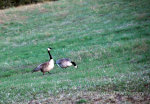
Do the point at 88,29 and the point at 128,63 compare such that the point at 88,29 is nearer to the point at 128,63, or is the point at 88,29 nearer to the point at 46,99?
the point at 128,63

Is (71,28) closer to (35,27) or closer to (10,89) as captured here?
(35,27)

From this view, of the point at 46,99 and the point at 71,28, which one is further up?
the point at 46,99

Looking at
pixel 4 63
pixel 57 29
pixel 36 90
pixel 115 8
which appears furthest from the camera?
pixel 115 8

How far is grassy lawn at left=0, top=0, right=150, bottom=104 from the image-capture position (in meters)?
11.3

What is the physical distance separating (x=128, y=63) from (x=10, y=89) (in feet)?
28.3

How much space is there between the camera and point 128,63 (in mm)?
19391

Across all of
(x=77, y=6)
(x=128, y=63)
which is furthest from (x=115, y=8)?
(x=128, y=63)

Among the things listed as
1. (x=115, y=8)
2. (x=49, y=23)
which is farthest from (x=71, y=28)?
(x=115, y=8)

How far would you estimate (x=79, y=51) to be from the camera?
958 inches

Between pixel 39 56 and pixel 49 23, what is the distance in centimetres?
1712

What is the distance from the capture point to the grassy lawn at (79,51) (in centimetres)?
1128

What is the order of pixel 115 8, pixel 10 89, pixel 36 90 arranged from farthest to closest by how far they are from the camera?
1. pixel 115 8
2. pixel 10 89
3. pixel 36 90

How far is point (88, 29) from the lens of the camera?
3497cm

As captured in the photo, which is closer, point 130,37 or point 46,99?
point 46,99
